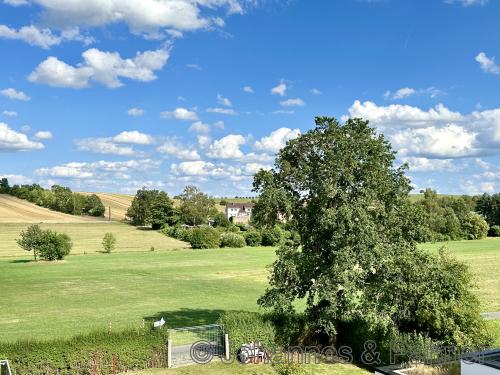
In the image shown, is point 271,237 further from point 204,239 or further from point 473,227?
point 473,227

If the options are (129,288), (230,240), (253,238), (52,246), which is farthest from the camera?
(253,238)

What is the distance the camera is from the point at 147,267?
232 feet

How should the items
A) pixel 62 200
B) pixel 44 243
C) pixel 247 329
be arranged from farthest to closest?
pixel 62 200
pixel 44 243
pixel 247 329

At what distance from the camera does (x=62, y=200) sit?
162m

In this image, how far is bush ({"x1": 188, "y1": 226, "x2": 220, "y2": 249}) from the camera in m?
103

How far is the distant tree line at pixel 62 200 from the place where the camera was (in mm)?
161875

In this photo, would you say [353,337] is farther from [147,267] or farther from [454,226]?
[454,226]

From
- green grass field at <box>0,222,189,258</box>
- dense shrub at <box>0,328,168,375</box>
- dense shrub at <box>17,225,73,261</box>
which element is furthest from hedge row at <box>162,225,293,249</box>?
dense shrub at <box>0,328,168,375</box>

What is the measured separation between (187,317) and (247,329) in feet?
41.6

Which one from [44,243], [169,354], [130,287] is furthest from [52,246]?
[169,354]

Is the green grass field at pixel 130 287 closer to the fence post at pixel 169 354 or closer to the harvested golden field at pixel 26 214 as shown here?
the fence post at pixel 169 354

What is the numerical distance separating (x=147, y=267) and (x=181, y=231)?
48.5 m

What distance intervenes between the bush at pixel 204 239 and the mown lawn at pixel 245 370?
263ft

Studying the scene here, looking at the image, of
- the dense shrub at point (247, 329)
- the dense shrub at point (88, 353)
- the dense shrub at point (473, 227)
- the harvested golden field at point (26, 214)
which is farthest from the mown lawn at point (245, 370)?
A: the dense shrub at point (473, 227)
